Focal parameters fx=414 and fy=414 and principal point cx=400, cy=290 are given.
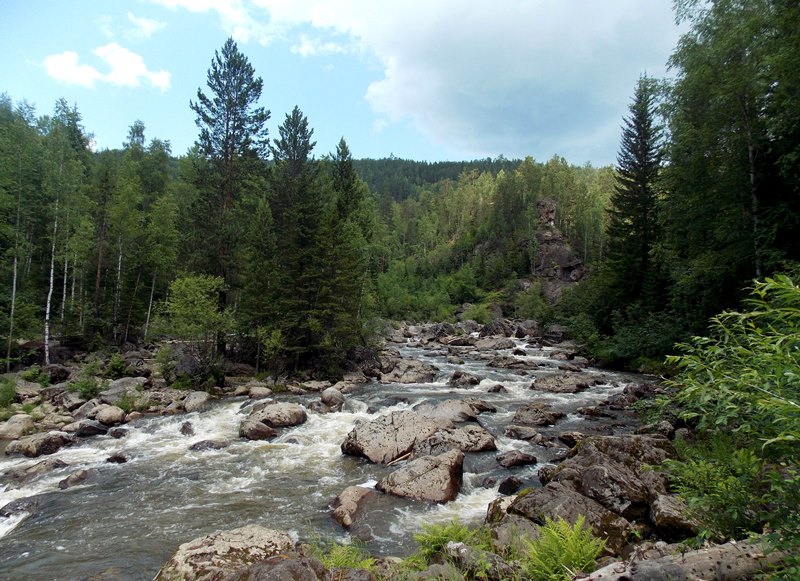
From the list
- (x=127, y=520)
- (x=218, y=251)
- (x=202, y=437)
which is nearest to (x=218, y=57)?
(x=218, y=251)

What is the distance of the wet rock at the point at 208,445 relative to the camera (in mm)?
14727

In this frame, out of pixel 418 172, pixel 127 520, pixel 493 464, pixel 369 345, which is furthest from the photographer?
pixel 418 172

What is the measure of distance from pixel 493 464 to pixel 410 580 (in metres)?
8.04

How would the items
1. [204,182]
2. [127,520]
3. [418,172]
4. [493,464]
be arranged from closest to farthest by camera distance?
1. [127,520]
2. [493,464]
3. [204,182]
4. [418,172]

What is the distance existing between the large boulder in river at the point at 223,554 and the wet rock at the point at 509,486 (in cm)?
598

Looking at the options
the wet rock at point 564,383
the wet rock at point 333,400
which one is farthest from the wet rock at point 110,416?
the wet rock at point 564,383

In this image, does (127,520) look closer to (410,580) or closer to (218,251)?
(410,580)

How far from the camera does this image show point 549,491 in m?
8.87

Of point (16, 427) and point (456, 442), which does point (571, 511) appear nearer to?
point (456, 442)

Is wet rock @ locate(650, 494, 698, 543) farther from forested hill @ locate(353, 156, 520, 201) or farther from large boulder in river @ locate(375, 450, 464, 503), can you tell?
forested hill @ locate(353, 156, 520, 201)

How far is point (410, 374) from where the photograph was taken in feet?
91.7

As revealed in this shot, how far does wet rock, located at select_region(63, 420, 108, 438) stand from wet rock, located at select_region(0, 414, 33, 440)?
1.26 metres

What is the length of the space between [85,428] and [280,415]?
23.8ft

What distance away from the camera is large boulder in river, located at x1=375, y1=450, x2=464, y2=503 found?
35.6ft
